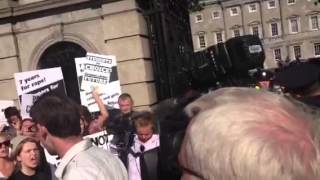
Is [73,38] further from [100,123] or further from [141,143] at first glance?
[141,143]

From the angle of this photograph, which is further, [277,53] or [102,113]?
[277,53]

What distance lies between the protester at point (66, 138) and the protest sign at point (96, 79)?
4472 mm

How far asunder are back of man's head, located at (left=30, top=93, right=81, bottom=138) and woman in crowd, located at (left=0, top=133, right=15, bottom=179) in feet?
6.04

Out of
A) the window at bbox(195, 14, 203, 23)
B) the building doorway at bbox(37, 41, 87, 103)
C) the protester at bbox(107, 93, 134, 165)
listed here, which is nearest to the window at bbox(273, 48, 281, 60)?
the window at bbox(195, 14, 203, 23)

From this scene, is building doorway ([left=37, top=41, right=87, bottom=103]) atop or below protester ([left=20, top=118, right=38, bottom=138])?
atop

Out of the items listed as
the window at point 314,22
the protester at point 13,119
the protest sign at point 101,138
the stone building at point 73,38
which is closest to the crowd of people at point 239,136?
the protester at point 13,119

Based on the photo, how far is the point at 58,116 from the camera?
128 inches

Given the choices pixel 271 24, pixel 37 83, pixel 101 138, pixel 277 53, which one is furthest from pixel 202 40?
pixel 101 138

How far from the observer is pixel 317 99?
3266mm

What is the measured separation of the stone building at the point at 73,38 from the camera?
909 centimetres

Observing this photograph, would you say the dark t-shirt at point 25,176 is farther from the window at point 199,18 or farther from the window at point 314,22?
the window at point 199,18

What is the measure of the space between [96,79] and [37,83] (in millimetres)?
748

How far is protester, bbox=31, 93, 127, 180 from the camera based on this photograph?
3.16 metres

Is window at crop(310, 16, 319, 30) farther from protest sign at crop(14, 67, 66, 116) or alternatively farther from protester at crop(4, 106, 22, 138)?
protester at crop(4, 106, 22, 138)
